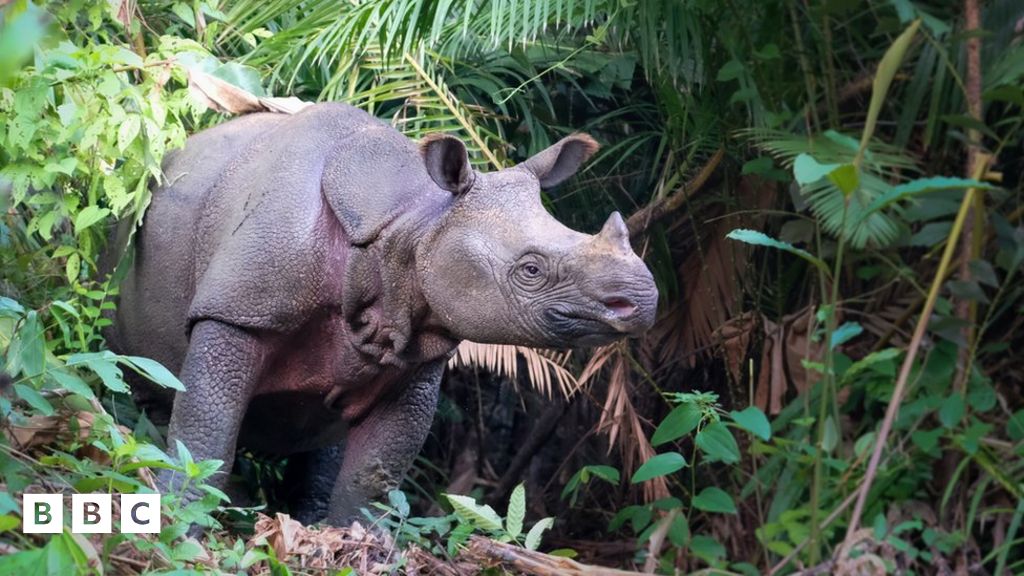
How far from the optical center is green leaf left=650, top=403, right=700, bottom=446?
3.82 meters

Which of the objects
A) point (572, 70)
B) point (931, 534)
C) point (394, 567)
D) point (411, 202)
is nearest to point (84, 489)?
point (394, 567)

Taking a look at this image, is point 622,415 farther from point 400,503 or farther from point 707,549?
point 707,549

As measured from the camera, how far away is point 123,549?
138 inches

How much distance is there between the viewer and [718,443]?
12.0 ft

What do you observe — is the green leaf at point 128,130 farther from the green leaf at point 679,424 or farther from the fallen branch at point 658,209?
the fallen branch at point 658,209

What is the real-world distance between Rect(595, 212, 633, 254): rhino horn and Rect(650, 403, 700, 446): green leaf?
0.56 m

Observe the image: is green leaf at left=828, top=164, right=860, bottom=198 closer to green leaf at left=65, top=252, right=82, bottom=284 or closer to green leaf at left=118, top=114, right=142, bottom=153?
green leaf at left=118, top=114, right=142, bottom=153

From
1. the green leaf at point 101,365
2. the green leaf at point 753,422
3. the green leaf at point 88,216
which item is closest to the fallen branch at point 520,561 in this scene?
the green leaf at point 753,422

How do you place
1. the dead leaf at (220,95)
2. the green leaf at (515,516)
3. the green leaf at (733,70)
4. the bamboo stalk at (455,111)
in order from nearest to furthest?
the green leaf at (515,516) < the green leaf at (733,70) < the dead leaf at (220,95) < the bamboo stalk at (455,111)

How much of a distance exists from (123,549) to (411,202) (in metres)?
1.67

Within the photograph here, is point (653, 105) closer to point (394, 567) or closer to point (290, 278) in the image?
point (290, 278)

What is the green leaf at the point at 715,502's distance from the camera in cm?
372

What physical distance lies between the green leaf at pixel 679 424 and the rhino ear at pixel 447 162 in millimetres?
1136

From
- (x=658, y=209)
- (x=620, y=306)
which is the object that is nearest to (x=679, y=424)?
(x=620, y=306)
